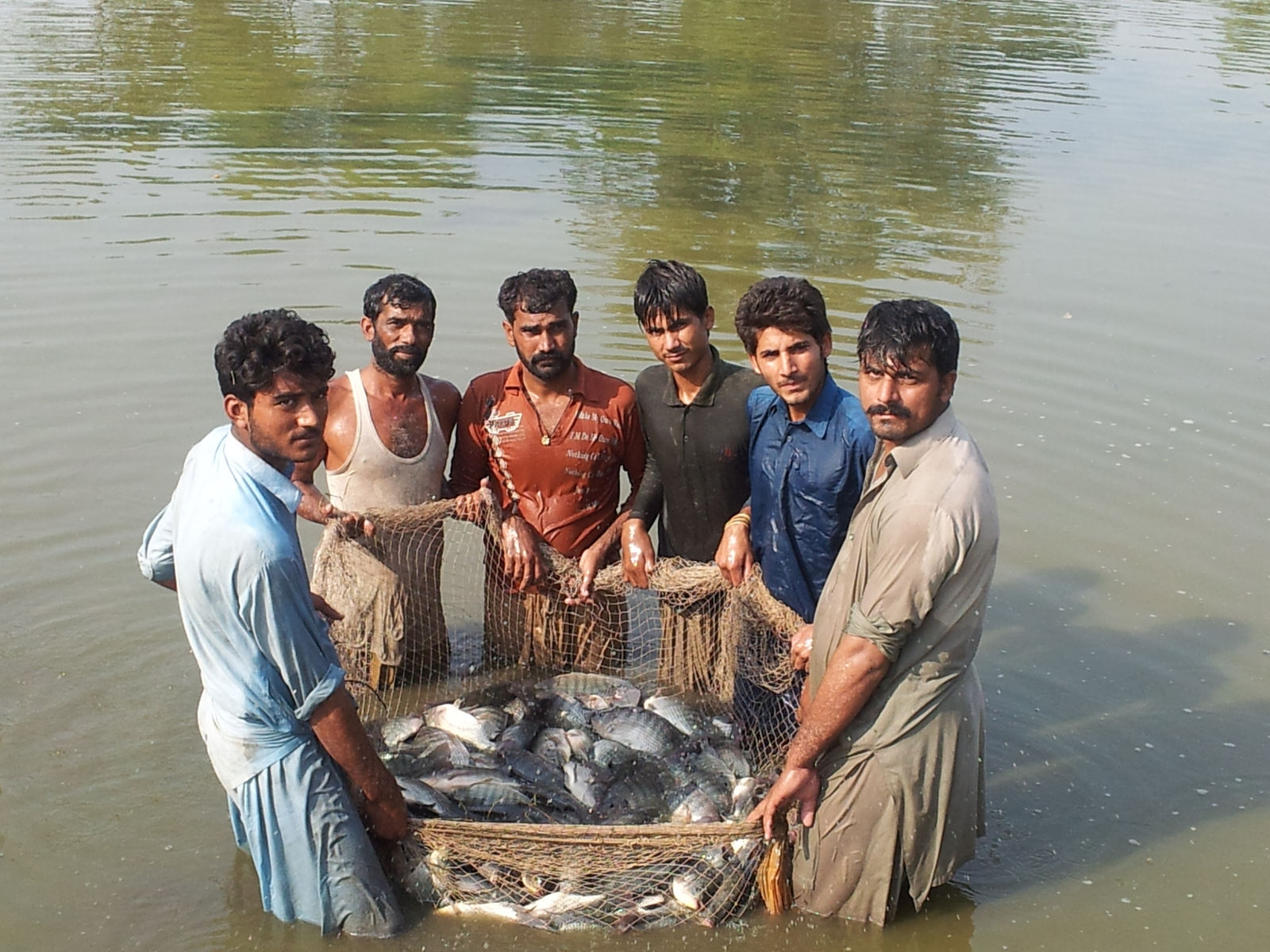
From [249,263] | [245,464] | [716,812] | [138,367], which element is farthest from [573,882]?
[249,263]

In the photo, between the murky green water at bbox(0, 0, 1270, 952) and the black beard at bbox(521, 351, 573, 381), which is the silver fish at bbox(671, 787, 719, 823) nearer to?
the murky green water at bbox(0, 0, 1270, 952)

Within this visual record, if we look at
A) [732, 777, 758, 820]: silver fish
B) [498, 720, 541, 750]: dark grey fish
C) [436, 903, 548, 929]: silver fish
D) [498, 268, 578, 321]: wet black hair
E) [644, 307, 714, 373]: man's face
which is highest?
[498, 268, 578, 321]: wet black hair

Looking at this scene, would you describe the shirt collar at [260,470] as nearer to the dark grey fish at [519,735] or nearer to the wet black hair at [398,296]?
the wet black hair at [398,296]

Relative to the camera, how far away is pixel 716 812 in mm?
5023

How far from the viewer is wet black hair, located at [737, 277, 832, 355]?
4.69 metres

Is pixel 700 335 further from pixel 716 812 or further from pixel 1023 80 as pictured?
pixel 1023 80

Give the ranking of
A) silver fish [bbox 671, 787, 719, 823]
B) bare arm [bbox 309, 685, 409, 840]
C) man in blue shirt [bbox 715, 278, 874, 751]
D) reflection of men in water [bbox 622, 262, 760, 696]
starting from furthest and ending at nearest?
reflection of men in water [bbox 622, 262, 760, 696] → silver fish [bbox 671, 787, 719, 823] → man in blue shirt [bbox 715, 278, 874, 751] → bare arm [bbox 309, 685, 409, 840]

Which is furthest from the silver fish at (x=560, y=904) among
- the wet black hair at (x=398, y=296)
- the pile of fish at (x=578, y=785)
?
the wet black hair at (x=398, y=296)

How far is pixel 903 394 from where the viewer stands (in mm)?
4008

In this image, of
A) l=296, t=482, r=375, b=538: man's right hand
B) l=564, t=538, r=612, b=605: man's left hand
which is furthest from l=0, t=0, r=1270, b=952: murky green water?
l=564, t=538, r=612, b=605: man's left hand

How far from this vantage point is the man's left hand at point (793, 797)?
434 cm

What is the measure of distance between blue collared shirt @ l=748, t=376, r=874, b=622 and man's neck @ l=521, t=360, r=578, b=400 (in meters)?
0.85

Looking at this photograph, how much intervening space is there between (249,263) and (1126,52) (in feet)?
57.4

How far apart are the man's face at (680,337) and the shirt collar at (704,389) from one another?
79mm
